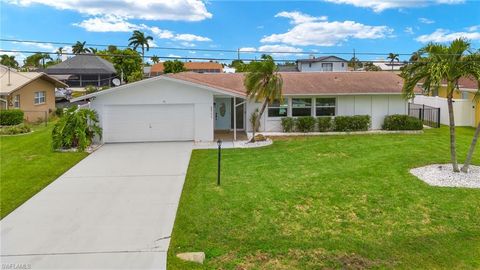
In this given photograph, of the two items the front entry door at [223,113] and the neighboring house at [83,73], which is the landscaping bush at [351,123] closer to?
the front entry door at [223,113]

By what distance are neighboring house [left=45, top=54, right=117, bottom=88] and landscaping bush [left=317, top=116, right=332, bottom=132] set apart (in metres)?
45.7

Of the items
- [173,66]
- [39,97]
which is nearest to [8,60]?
[173,66]

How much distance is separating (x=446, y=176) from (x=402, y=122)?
1073 cm

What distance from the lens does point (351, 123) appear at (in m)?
22.4

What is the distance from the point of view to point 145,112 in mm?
19875

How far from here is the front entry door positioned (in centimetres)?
2344

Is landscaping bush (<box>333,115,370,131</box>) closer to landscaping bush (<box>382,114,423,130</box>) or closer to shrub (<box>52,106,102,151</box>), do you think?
landscaping bush (<box>382,114,423,130</box>)

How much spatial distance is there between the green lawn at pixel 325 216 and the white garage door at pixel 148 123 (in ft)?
17.4

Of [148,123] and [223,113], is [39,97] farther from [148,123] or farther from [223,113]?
[223,113]

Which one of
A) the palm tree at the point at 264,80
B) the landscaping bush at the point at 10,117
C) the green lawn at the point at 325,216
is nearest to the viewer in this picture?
the green lawn at the point at 325,216

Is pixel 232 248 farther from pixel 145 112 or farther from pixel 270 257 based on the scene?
pixel 145 112

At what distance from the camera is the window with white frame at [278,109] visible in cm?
2259

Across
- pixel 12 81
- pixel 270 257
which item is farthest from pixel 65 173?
pixel 12 81

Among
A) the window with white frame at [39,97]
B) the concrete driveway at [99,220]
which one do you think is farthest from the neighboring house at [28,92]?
the concrete driveway at [99,220]
